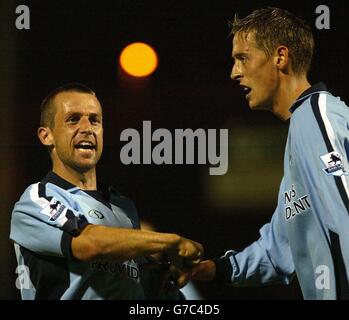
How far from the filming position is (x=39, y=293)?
12.3 feet

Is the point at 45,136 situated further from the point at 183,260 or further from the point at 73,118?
the point at 183,260

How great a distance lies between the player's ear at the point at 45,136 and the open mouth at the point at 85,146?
4.9 inches

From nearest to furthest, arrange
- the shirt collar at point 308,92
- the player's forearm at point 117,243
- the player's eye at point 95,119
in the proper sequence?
the player's forearm at point 117,243 < the shirt collar at point 308,92 < the player's eye at point 95,119

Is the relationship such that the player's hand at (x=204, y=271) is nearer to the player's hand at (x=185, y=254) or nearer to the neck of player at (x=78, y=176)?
the player's hand at (x=185, y=254)

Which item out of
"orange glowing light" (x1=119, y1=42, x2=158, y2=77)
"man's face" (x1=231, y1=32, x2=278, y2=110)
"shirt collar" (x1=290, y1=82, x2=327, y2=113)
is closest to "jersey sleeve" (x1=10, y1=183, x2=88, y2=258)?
"orange glowing light" (x1=119, y1=42, x2=158, y2=77)

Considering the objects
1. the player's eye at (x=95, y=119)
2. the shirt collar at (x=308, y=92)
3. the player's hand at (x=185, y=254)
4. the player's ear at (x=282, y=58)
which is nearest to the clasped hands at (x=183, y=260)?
the player's hand at (x=185, y=254)

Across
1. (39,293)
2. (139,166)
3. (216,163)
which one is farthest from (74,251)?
(216,163)

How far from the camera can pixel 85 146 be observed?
3846 mm

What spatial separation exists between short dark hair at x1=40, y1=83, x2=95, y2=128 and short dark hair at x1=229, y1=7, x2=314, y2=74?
80 centimetres

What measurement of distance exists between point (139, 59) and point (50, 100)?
0.45m

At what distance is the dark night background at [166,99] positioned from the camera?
12.6ft

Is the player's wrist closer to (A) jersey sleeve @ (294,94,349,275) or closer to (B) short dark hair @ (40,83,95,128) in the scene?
(A) jersey sleeve @ (294,94,349,275)

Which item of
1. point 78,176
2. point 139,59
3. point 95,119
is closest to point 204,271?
point 78,176

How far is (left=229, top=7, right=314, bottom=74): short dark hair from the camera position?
3848 millimetres
